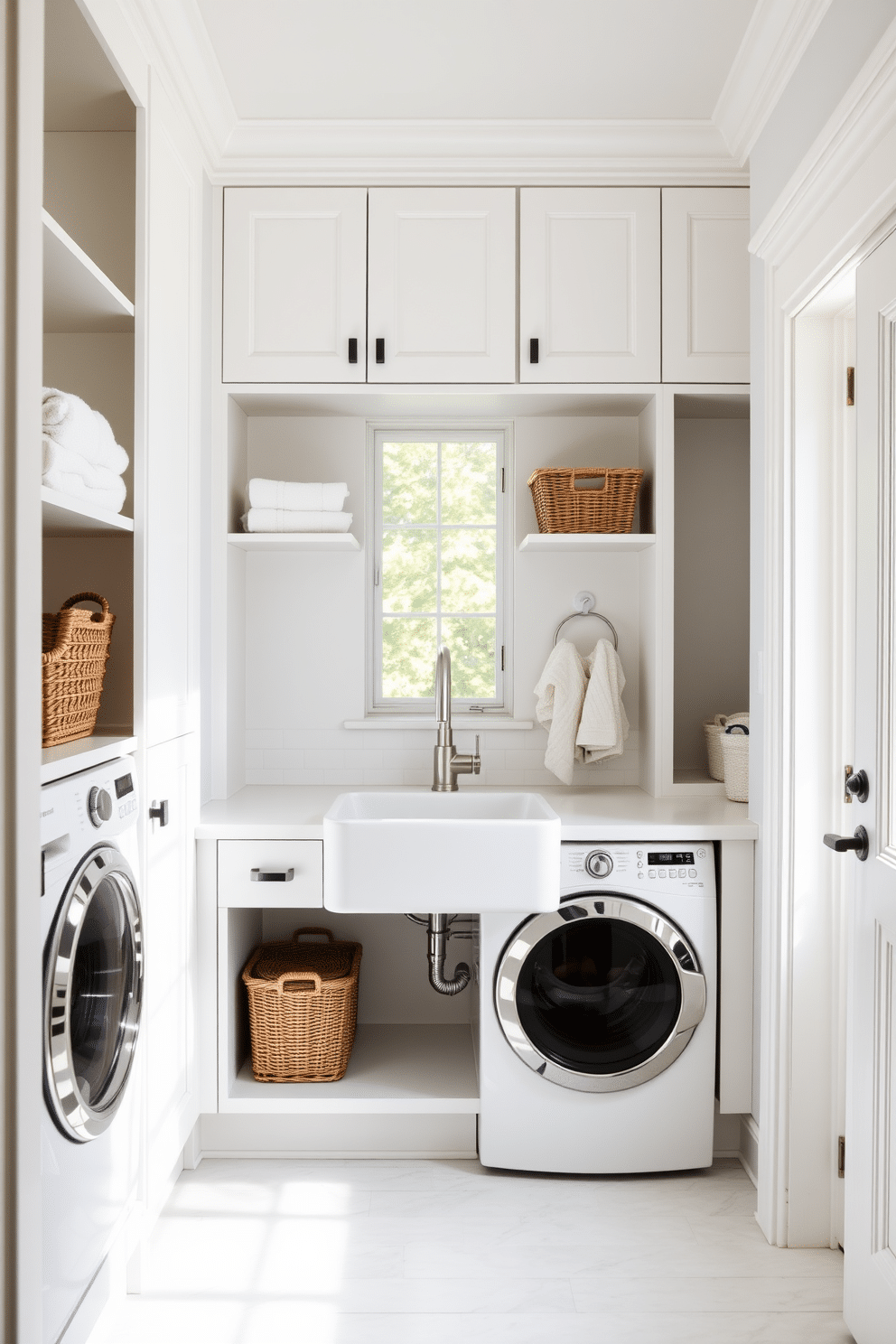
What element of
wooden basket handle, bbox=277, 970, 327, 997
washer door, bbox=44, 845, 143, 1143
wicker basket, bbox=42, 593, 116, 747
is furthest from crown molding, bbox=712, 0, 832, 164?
wooden basket handle, bbox=277, 970, 327, 997

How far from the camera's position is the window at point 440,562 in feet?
9.91

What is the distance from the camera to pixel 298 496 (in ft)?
8.80

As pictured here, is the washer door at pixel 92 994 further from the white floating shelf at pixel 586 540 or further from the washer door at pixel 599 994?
the white floating shelf at pixel 586 540

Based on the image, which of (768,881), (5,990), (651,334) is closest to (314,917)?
(768,881)

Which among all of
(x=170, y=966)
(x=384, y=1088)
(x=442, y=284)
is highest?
(x=442, y=284)

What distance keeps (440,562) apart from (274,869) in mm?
1166

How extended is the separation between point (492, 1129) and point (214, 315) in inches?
88.3

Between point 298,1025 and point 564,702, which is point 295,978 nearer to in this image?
point 298,1025

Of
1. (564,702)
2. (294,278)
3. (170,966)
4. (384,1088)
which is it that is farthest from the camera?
(564,702)

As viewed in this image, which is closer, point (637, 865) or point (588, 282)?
point (637, 865)

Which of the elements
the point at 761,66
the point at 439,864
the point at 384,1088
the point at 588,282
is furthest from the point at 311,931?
the point at 761,66

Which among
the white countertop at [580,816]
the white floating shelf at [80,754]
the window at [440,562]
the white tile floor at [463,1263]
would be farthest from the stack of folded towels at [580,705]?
the white floating shelf at [80,754]

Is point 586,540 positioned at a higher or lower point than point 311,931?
higher

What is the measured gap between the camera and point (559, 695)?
2.81m
